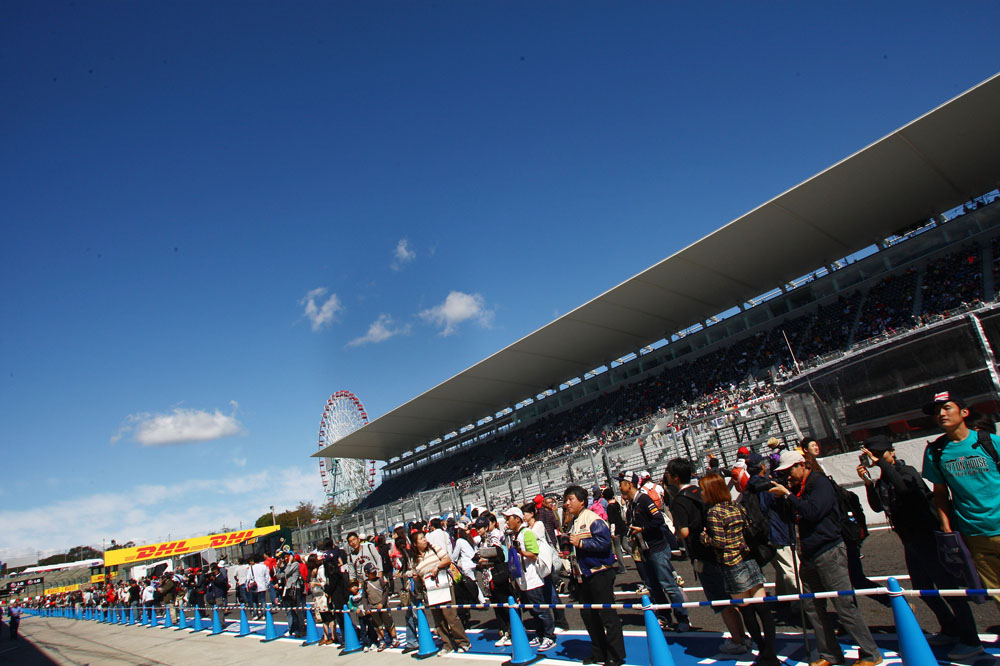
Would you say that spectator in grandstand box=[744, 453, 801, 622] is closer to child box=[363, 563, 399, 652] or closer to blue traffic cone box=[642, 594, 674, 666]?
blue traffic cone box=[642, 594, 674, 666]

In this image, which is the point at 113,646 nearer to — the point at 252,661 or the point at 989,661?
the point at 252,661

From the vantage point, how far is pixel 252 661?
888 centimetres

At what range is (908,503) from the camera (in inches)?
167

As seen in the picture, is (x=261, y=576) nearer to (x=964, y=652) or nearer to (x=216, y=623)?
(x=216, y=623)

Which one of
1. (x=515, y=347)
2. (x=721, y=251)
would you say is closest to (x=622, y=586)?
(x=721, y=251)

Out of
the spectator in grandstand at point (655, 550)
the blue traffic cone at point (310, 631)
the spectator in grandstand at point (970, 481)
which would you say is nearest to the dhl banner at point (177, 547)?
the blue traffic cone at point (310, 631)

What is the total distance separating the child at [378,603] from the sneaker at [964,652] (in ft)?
21.6

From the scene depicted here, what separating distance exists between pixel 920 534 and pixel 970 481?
891 mm

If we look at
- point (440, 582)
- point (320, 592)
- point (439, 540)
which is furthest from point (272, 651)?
point (439, 540)

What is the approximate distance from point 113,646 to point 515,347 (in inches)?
878

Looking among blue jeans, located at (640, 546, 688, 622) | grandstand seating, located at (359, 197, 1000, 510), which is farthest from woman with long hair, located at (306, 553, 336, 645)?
grandstand seating, located at (359, 197, 1000, 510)

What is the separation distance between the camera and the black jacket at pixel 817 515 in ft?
13.0

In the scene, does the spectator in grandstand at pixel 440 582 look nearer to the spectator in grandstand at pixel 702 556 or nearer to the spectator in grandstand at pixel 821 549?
the spectator in grandstand at pixel 702 556

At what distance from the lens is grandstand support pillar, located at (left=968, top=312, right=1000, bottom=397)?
8375 millimetres
